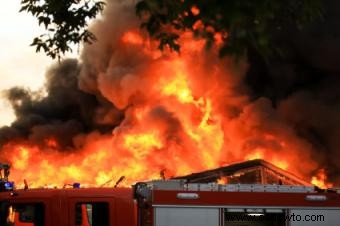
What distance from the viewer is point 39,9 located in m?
8.37

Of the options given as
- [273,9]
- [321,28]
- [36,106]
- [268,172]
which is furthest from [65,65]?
[273,9]

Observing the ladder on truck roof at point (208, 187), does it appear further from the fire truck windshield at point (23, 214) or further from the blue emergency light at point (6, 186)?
the blue emergency light at point (6, 186)

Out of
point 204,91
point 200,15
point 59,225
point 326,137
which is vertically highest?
point 204,91

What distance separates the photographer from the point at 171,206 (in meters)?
10.5

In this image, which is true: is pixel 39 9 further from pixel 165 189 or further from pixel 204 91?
pixel 204 91

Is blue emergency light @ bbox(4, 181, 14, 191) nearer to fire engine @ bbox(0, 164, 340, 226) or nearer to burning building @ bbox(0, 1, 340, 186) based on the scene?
fire engine @ bbox(0, 164, 340, 226)

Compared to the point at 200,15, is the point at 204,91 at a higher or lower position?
higher

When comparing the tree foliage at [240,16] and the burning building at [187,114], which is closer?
the tree foliage at [240,16]

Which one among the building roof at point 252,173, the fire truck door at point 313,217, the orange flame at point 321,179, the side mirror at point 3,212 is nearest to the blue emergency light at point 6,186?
the side mirror at point 3,212

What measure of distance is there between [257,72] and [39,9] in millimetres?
28618

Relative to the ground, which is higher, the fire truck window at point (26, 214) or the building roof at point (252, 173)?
the building roof at point (252, 173)

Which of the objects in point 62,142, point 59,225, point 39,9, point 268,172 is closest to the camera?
point 39,9

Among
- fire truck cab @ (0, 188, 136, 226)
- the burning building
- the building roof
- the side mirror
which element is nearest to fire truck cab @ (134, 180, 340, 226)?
fire truck cab @ (0, 188, 136, 226)

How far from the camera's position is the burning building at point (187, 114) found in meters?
32.0
